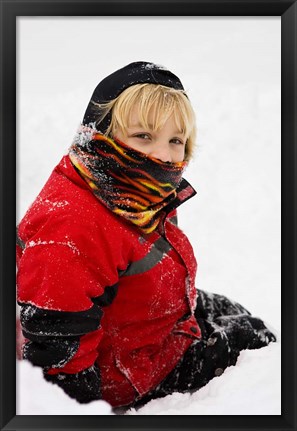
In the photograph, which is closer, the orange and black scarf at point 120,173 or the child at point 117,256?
the child at point 117,256

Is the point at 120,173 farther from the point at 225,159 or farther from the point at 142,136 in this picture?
the point at 225,159

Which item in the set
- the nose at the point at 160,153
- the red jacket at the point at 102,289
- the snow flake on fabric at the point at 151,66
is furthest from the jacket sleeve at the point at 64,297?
the snow flake on fabric at the point at 151,66

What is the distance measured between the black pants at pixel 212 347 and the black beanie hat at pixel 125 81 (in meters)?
0.80

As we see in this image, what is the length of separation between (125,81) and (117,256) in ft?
1.59

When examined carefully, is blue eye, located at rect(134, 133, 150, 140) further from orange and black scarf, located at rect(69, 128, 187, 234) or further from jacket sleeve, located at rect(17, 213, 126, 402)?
jacket sleeve, located at rect(17, 213, 126, 402)

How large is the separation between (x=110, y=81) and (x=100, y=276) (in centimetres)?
55

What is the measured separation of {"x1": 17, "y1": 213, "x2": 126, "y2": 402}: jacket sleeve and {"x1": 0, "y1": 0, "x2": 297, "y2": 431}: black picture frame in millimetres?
72

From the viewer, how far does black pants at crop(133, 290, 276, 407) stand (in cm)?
176

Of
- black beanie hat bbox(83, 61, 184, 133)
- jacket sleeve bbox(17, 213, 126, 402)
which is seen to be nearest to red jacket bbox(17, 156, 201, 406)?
jacket sleeve bbox(17, 213, 126, 402)

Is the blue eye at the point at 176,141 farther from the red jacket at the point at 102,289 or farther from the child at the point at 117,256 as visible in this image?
the red jacket at the point at 102,289

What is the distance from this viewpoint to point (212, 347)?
1.81m

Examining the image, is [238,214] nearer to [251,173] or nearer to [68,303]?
[251,173]

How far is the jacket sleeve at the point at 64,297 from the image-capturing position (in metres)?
1.38
